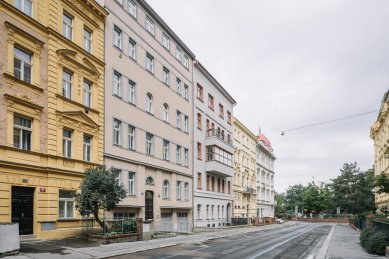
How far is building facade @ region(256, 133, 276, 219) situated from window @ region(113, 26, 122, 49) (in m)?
46.9

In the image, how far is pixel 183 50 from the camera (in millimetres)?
43188

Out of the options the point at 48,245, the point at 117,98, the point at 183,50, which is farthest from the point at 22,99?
the point at 183,50

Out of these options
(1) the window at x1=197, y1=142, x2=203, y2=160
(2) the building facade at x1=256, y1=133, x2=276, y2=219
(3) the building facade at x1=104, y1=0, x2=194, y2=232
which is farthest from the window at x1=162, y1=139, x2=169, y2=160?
(2) the building facade at x1=256, y1=133, x2=276, y2=219

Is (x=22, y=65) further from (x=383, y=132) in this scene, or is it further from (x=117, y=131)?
(x=383, y=132)

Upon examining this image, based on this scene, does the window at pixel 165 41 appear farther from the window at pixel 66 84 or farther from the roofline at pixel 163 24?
the window at pixel 66 84

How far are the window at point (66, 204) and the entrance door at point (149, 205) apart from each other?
9871mm

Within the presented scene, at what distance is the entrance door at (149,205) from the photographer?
33.3 m

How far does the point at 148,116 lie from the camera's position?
3447 cm

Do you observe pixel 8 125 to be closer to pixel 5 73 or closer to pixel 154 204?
pixel 5 73

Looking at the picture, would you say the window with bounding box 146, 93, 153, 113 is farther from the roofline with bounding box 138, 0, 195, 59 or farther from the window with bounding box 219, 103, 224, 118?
the window with bounding box 219, 103, 224, 118

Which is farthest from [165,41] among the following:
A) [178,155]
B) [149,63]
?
[178,155]

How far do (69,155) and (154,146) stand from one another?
1149cm

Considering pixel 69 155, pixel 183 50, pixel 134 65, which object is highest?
pixel 183 50

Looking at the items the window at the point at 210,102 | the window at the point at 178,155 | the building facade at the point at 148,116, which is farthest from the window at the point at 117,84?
the window at the point at 210,102
